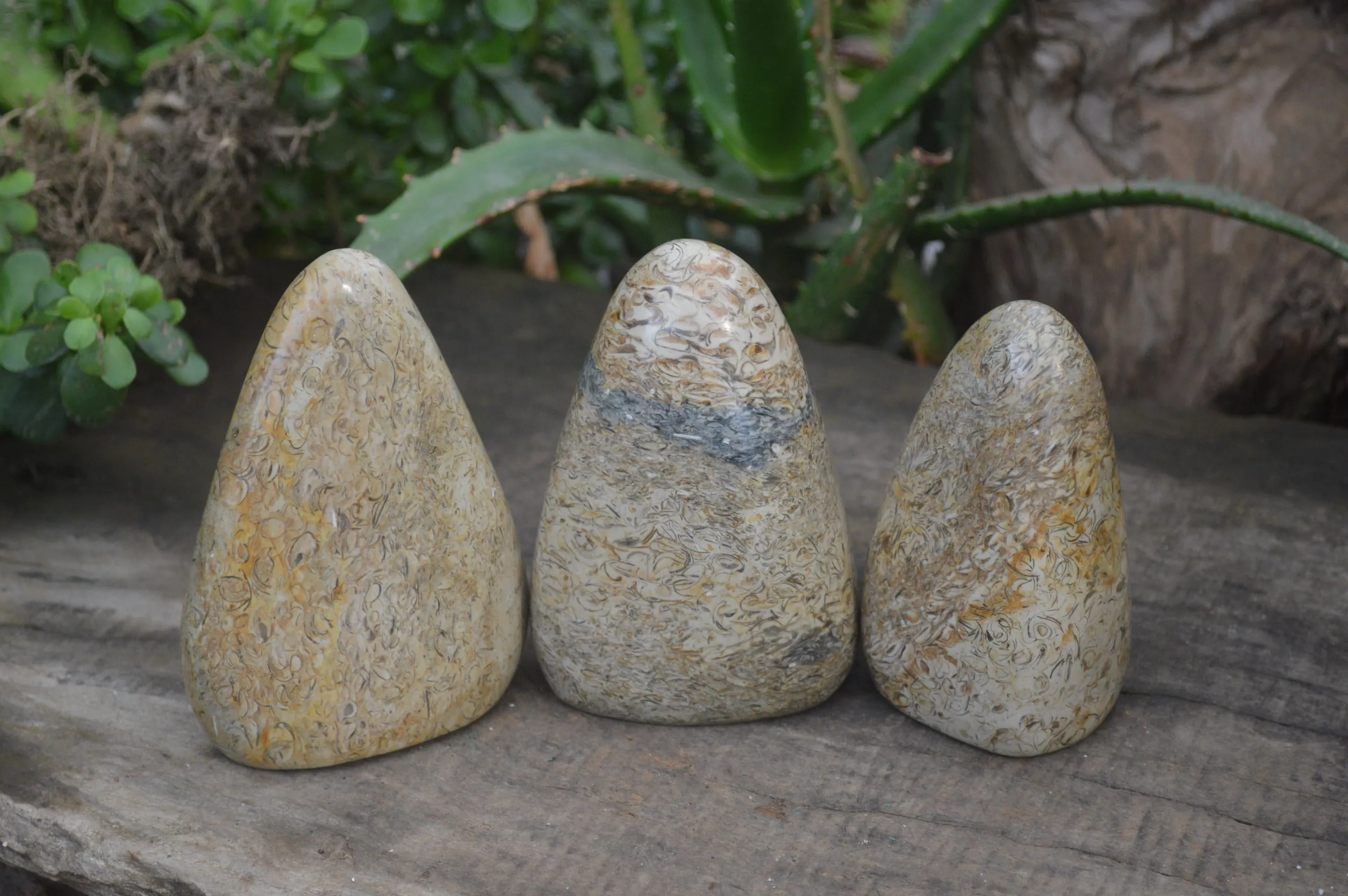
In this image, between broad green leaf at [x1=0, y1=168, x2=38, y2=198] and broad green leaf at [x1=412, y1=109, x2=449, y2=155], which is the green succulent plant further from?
broad green leaf at [x1=412, y1=109, x2=449, y2=155]

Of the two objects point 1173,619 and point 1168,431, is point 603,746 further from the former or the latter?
point 1168,431

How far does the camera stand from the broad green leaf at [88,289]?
1.11m

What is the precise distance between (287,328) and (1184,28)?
1.25 metres

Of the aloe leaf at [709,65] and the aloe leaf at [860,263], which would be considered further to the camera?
the aloe leaf at [709,65]

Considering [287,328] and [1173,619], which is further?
[1173,619]

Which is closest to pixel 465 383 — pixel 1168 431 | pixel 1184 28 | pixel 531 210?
pixel 531 210

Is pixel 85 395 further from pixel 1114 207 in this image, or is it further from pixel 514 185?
pixel 1114 207

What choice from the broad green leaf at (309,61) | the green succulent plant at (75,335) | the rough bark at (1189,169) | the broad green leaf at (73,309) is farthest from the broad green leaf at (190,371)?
the rough bark at (1189,169)

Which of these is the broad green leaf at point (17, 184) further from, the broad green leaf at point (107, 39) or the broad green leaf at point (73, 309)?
the broad green leaf at point (107, 39)

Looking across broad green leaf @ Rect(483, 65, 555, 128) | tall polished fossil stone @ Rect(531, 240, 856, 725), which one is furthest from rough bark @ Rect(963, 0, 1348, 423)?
tall polished fossil stone @ Rect(531, 240, 856, 725)

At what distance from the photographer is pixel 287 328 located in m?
0.95

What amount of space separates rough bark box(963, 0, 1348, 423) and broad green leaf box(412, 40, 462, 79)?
0.75 meters

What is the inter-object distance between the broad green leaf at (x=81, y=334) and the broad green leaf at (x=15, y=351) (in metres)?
0.08

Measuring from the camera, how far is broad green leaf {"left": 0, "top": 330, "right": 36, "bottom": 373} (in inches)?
45.4
